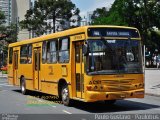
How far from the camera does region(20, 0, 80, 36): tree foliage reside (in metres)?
79.8

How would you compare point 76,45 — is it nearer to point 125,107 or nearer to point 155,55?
point 125,107

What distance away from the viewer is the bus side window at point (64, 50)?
1769 cm

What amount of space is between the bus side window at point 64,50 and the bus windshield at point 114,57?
6.60 feet

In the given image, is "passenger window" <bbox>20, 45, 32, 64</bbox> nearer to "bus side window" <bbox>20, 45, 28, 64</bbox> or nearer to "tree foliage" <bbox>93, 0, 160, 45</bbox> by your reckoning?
"bus side window" <bbox>20, 45, 28, 64</bbox>

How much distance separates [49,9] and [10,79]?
53796 mm

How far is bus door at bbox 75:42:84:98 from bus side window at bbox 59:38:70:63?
0.70m

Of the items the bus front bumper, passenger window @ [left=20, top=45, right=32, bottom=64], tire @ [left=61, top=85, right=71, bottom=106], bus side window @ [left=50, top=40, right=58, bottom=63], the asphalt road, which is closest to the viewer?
the asphalt road

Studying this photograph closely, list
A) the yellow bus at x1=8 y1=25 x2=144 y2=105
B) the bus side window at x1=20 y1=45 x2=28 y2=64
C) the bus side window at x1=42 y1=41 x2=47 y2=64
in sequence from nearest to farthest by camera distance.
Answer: the yellow bus at x1=8 y1=25 x2=144 y2=105
the bus side window at x1=42 y1=41 x2=47 y2=64
the bus side window at x1=20 y1=45 x2=28 y2=64

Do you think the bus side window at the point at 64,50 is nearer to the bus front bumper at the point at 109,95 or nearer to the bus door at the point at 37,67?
the bus front bumper at the point at 109,95

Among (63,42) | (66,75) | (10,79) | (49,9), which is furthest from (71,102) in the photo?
(49,9)

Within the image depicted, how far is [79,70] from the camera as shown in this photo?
54.2ft

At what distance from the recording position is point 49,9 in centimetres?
8012

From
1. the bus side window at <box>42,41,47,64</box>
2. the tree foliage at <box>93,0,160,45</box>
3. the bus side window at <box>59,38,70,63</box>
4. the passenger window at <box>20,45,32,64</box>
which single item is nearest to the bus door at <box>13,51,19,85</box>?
the passenger window at <box>20,45,32,64</box>

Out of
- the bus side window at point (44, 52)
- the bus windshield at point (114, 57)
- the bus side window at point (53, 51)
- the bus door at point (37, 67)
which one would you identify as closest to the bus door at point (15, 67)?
the bus door at point (37, 67)
